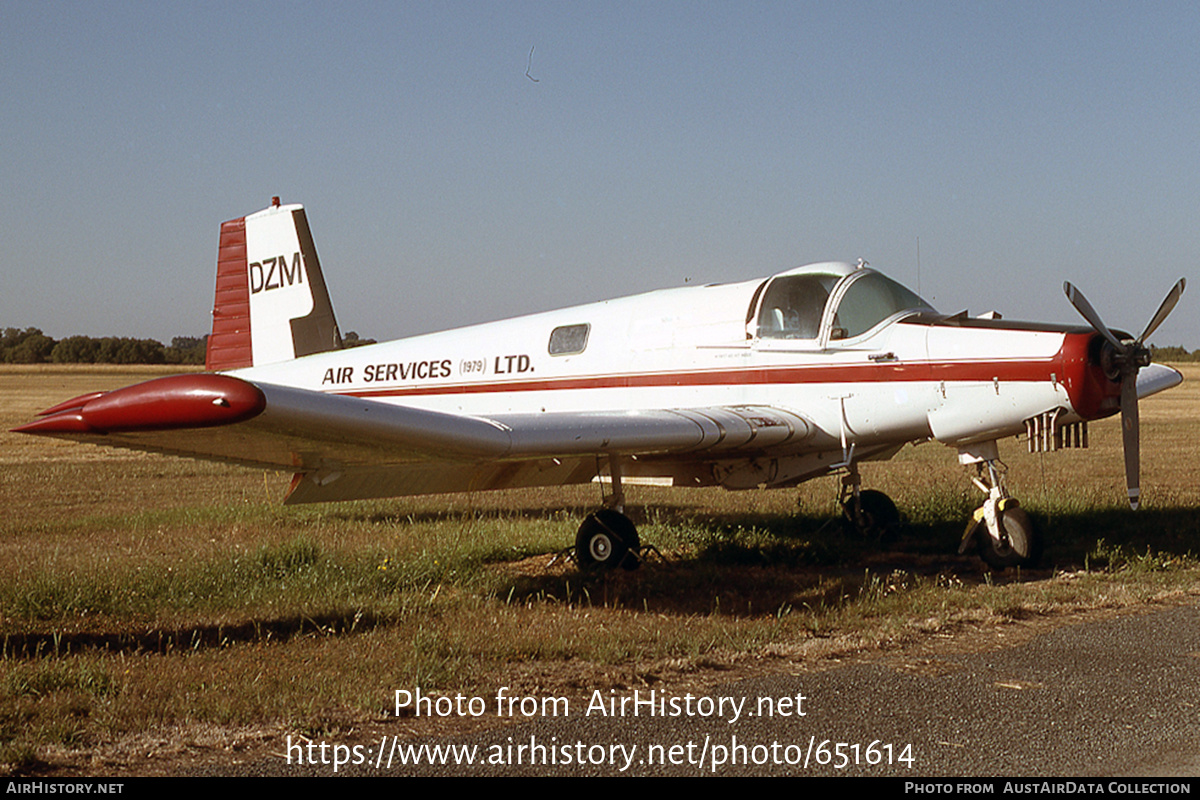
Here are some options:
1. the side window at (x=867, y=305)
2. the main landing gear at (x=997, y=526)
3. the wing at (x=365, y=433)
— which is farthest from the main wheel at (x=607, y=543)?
the main landing gear at (x=997, y=526)

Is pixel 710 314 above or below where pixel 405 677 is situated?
above

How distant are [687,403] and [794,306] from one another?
1294 mm

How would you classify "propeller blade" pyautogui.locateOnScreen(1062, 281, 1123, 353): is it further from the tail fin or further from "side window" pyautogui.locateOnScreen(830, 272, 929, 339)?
the tail fin

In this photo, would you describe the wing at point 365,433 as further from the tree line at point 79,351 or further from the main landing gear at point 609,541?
the tree line at point 79,351

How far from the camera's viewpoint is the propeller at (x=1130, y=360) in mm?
7590

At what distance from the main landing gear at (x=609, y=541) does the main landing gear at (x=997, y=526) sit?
2.80 meters

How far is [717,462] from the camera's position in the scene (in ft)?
30.0

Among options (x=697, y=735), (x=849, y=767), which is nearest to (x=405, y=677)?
(x=697, y=735)

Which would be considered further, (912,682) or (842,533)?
(842,533)

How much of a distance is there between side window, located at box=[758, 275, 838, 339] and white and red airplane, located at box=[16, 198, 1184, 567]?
12mm

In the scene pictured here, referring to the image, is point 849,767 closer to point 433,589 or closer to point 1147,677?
point 1147,677

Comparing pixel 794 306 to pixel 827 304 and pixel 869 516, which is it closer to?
pixel 827 304

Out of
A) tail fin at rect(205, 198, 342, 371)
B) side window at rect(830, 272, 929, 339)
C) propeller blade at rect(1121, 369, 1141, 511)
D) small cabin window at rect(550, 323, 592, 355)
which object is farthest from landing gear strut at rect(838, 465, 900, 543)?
tail fin at rect(205, 198, 342, 371)
